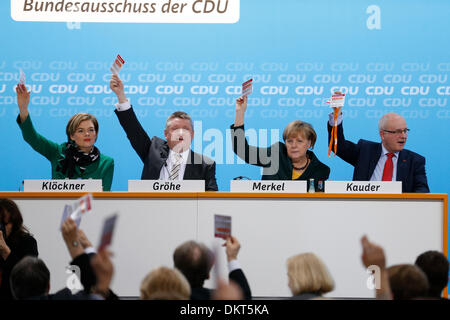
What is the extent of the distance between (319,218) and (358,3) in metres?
2.92

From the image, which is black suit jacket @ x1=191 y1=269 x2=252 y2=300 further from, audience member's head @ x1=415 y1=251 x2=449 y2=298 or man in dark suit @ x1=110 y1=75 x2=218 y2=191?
man in dark suit @ x1=110 y1=75 x2=218 y2=191

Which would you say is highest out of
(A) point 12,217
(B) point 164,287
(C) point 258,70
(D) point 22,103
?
(C) point 258,70

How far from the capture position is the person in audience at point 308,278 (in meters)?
2.54

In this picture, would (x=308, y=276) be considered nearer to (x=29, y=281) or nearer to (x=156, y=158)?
(x=29, y=281)

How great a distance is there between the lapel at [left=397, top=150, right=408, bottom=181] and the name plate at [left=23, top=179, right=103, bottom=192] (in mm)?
2537

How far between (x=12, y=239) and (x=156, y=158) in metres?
1.67

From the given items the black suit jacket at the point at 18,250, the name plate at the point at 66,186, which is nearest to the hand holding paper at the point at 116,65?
the name plate at the point at 66,186

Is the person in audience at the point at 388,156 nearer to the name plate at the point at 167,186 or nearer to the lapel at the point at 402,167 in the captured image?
the lapel at the point at 402,167

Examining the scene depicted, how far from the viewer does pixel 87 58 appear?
6.75m

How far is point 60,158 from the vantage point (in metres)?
5.60

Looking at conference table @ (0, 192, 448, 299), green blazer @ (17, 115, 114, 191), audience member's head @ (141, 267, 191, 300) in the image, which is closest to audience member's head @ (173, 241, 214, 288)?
audience member's head @ (141, 267, 191, 300)

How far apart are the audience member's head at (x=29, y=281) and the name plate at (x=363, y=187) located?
2822 millimetres

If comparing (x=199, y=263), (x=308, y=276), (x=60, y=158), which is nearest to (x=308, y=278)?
(x=308, y=276)
